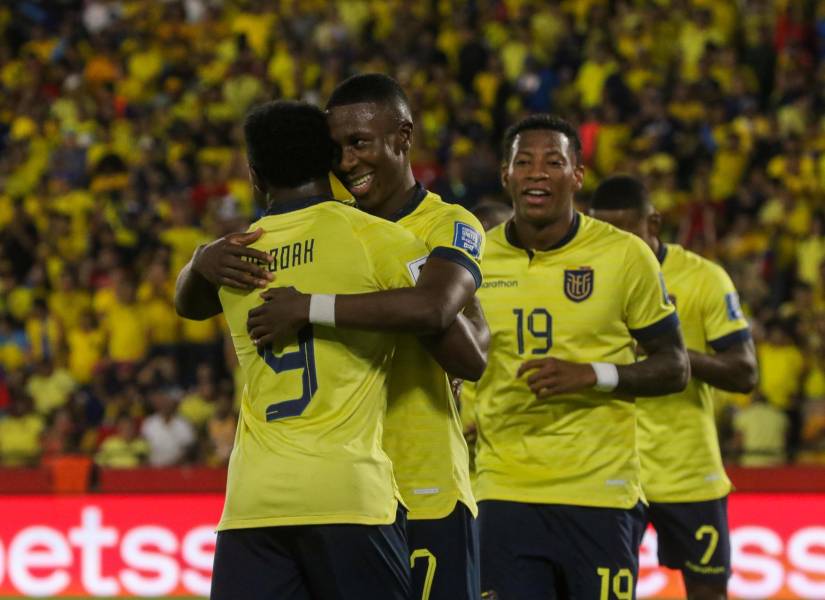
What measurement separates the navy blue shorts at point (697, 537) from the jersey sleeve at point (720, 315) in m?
0.77

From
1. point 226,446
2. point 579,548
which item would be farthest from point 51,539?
point 579,548

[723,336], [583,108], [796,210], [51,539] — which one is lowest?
[51,539]

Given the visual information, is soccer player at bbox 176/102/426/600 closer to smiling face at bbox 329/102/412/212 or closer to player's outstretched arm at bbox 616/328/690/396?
smiling face at bbox 329/102/412/212

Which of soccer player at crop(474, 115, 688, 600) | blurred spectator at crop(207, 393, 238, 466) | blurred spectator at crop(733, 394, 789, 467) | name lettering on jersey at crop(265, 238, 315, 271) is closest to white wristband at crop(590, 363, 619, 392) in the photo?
soccer player at crop(474, 115, 688, 600)

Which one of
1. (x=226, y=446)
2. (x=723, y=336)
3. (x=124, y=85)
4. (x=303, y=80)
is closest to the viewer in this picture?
(x=723, y=336)

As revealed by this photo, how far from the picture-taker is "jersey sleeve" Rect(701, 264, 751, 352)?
6.97 m

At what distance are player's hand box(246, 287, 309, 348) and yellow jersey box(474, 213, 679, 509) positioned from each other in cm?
184

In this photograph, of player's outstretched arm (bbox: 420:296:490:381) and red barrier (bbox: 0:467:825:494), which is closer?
player's outstretched arm (bbox: 420:296:490:381)

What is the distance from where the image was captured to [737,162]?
48.9 feet

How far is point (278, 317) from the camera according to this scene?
4.07m

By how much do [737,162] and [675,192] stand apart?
0.71 meters

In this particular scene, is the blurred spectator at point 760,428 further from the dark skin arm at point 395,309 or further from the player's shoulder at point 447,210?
the dark skin arm at point 395,309

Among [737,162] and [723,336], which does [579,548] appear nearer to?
[723,336]

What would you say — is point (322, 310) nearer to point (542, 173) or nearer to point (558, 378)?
point (558, 378)
